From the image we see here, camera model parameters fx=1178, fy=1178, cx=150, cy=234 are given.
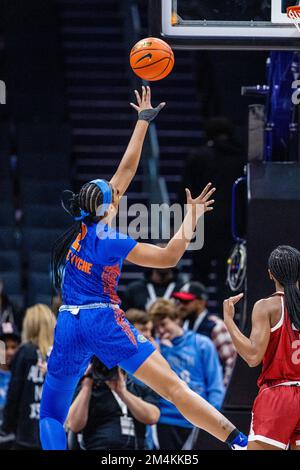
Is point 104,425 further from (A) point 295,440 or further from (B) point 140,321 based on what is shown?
(A) point 295,440

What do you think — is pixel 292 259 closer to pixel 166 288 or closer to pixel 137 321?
pixel 137 321

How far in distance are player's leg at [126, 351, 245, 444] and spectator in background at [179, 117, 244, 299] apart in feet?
13.7

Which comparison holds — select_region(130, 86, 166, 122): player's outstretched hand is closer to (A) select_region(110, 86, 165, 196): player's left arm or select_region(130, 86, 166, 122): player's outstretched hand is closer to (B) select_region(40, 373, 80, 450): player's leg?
(A) select_region(110, 86, 165, 196): player's left arm

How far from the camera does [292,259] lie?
730 centimetres

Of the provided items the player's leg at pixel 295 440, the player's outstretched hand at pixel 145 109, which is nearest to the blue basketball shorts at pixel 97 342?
the player's leg at pixel 295 440

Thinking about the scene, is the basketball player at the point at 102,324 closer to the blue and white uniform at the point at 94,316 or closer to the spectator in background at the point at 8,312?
the blue and white uniform at the point at 94,316

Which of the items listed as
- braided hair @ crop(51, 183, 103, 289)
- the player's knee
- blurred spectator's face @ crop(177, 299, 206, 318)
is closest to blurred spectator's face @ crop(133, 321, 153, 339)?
blurred spectator's face @ crop(177, 299, 206, 318)

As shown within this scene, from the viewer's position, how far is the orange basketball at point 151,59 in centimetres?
797

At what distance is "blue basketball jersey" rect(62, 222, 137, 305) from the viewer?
751 centimetres

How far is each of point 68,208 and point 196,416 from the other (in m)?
1.59

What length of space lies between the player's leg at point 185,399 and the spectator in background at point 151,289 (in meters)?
3.71

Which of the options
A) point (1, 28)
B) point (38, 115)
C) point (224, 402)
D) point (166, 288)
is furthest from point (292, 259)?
point (1, 28)

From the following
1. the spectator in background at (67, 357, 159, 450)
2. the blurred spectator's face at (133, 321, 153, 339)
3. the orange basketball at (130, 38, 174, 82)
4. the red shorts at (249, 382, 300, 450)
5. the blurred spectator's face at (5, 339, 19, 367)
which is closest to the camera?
the red shorts at (249, 382, 300, 450)

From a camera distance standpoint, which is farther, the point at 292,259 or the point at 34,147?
the point at 34,147
